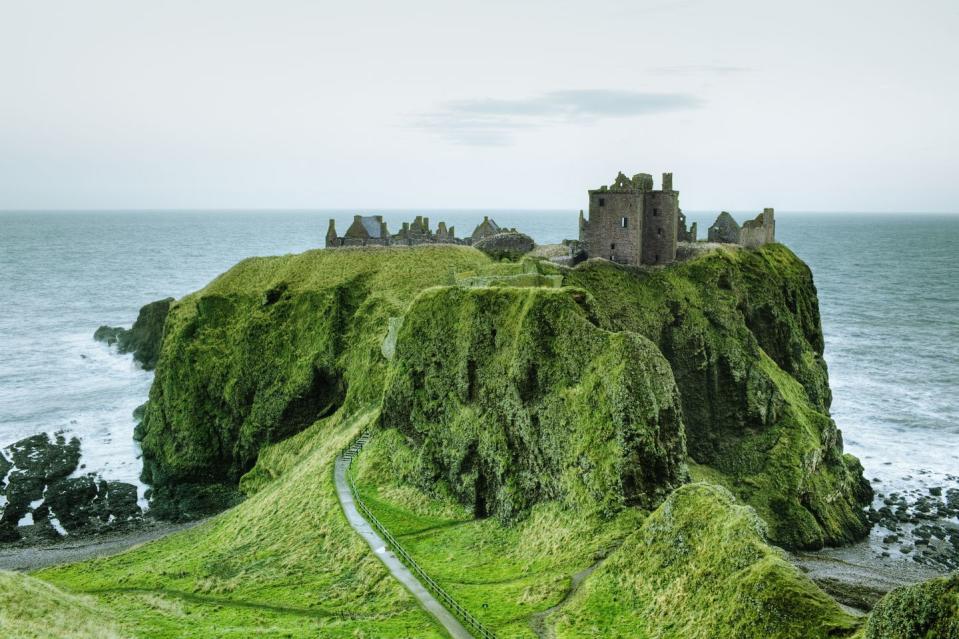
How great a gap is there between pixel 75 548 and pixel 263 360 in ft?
82.4

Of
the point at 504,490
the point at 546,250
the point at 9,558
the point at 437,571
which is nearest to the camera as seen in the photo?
the point at 437,571

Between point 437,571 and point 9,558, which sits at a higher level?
point 437,571

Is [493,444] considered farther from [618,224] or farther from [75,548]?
[75,548]

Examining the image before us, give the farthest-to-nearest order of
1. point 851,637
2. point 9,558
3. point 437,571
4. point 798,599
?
1. point 9,558
2. point 437,571
3. point 798,599
4. point 851,637

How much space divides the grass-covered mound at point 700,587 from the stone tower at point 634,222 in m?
42.5

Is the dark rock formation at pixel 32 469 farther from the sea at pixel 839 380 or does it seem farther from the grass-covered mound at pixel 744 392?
the grass-covered mound at pixel 744 392

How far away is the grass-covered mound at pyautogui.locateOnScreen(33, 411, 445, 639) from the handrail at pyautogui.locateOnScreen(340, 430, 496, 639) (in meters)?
1.19

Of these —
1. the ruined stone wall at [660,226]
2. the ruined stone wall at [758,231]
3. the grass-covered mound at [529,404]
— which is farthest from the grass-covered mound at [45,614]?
the ruined stone wall at [758,231]

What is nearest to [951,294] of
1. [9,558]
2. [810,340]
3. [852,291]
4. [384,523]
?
[852,291]

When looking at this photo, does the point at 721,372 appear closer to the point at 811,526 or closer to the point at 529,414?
the point at 811,526

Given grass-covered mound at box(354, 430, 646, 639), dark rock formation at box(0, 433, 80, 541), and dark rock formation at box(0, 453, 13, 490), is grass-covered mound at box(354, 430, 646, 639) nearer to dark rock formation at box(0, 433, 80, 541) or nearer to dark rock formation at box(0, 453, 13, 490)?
dark rock formation at box(0, 433, 80, 541)

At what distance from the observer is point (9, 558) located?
188 ft

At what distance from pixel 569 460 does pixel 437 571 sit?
9562 mm

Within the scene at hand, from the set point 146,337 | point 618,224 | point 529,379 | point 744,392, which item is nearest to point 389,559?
point 529,379
